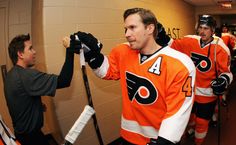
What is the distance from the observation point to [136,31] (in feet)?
5.04

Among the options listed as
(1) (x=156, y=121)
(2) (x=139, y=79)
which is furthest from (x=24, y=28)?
(1) (x=156, y=121)

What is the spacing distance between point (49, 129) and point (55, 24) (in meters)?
1.30

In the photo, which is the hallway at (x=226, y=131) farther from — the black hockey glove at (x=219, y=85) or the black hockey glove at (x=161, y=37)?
the black hockey glove at (x=161, y=37)

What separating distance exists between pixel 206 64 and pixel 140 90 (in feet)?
4.70

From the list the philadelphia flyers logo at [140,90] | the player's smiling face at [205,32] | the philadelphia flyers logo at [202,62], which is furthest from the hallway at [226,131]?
the philadelphia flyers logo at [140,90]

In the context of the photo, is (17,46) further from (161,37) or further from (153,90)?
(161,37)

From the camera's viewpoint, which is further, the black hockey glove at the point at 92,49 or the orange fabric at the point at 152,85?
the black hockey glove at the point at 92,49

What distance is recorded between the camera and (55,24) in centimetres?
229

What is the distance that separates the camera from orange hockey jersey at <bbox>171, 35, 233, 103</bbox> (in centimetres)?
265

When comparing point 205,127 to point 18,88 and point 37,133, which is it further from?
point 18,88

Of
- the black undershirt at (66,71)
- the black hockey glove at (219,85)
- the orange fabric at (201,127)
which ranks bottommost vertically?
the orange fabric at (201,127)

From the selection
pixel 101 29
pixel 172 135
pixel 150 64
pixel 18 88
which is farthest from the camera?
pixel 101 29

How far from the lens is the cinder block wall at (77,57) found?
2285mm

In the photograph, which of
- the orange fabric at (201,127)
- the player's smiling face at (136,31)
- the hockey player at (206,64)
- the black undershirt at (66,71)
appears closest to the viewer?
the player's smiling face at (136,31)
